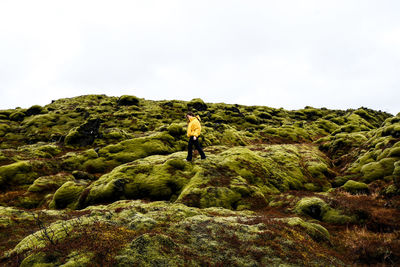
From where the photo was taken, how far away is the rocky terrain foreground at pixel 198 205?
27.9 ft

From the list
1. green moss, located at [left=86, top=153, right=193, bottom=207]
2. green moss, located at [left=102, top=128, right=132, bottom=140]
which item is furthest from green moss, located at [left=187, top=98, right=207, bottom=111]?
green moss, located at [left=86, top=153, right=193, bottom=207]

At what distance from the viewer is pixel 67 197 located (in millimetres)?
22453

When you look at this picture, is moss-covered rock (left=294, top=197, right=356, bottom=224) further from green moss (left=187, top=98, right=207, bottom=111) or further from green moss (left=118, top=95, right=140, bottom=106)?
green moss (left=118, top=95, right=140, bottom=106)

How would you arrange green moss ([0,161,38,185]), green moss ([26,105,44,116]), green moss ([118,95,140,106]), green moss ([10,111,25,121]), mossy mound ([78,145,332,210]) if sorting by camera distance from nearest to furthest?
mossy mound ([78,145,332,210])
green moss ([0,161,38,185])
green moss ([10,111,25,121])
green moss ([26,105,44,116])
green moss ([118,95,140,106])

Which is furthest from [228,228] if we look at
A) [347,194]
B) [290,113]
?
[290,113]

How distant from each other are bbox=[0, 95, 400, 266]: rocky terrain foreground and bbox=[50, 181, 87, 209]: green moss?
93mm

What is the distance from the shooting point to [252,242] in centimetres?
981

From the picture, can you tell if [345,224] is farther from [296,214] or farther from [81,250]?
[81,250]

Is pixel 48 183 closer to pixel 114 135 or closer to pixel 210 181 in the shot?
pixel 210 181

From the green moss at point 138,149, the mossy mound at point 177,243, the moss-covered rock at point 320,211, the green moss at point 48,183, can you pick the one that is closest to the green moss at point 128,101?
the green moss at point 138,149

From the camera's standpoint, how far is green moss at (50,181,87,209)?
2187 cm

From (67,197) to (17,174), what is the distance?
1269 cm

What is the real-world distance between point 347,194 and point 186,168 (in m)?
15.2

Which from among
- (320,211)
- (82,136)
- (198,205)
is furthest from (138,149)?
(320,211)
